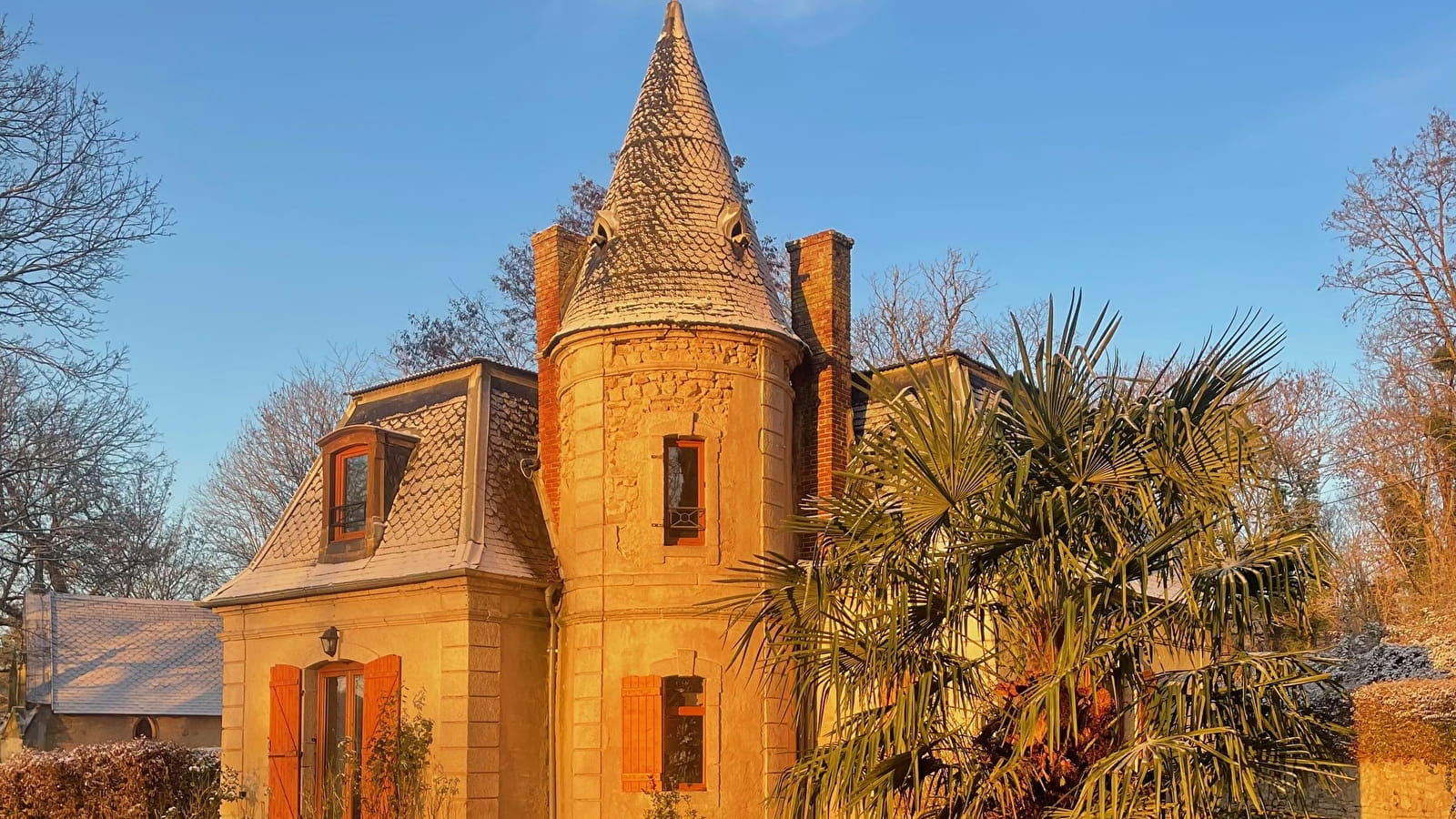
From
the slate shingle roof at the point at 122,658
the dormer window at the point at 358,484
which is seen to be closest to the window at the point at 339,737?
the dormer window at the point at 358,484

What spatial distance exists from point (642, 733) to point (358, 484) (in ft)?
19.0

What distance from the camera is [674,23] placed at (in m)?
19.7

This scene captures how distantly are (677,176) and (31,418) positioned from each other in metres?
10.1

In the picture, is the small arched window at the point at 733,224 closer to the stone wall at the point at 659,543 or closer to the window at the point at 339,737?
the stone wall at the point at 659,543

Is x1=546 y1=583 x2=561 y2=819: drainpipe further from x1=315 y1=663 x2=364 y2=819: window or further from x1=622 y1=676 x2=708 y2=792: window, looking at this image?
x1=315 y1=663 x2=364 y2=819: window

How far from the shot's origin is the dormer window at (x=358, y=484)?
60.4ft

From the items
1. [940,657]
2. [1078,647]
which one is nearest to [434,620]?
[940,657]

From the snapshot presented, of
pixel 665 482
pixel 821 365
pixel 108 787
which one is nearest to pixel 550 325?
pixel 665 482

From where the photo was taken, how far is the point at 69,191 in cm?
1642

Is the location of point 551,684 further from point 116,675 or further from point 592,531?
point 116,675

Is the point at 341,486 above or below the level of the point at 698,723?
above

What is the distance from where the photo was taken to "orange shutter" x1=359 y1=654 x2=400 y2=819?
1658 cm

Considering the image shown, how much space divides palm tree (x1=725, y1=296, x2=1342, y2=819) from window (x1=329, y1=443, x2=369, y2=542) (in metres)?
9.55

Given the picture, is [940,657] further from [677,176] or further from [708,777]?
[677,176]
